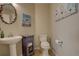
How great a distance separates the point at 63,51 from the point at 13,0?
0.74 m

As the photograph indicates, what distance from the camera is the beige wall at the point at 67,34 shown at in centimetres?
119

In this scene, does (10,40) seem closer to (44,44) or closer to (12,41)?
(12,41)

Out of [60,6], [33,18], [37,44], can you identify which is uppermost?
[60,6]

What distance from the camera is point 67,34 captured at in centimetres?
125

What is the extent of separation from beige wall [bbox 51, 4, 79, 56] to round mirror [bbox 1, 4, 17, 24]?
41cm

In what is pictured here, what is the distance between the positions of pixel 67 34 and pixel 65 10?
0.26 metres

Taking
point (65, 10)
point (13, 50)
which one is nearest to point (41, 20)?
point (65, 10)

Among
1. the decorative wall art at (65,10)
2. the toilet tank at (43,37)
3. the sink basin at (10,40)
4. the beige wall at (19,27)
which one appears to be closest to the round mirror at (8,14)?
the beige wall at (19,27)

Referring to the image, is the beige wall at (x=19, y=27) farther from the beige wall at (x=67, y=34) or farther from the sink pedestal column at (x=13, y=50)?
the beige wall at (x=67, y=34)

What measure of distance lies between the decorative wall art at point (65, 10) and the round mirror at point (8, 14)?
0.45 m

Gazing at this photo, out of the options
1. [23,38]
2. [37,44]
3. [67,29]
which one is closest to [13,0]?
[23,38]

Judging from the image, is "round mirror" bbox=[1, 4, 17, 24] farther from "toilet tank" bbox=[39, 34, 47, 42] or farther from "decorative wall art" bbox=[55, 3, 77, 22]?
"decorative wall art" bbox=[55, 3, 77, 22]

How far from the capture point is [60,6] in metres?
1.23

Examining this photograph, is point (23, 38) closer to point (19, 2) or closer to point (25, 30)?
point (25, 30)
